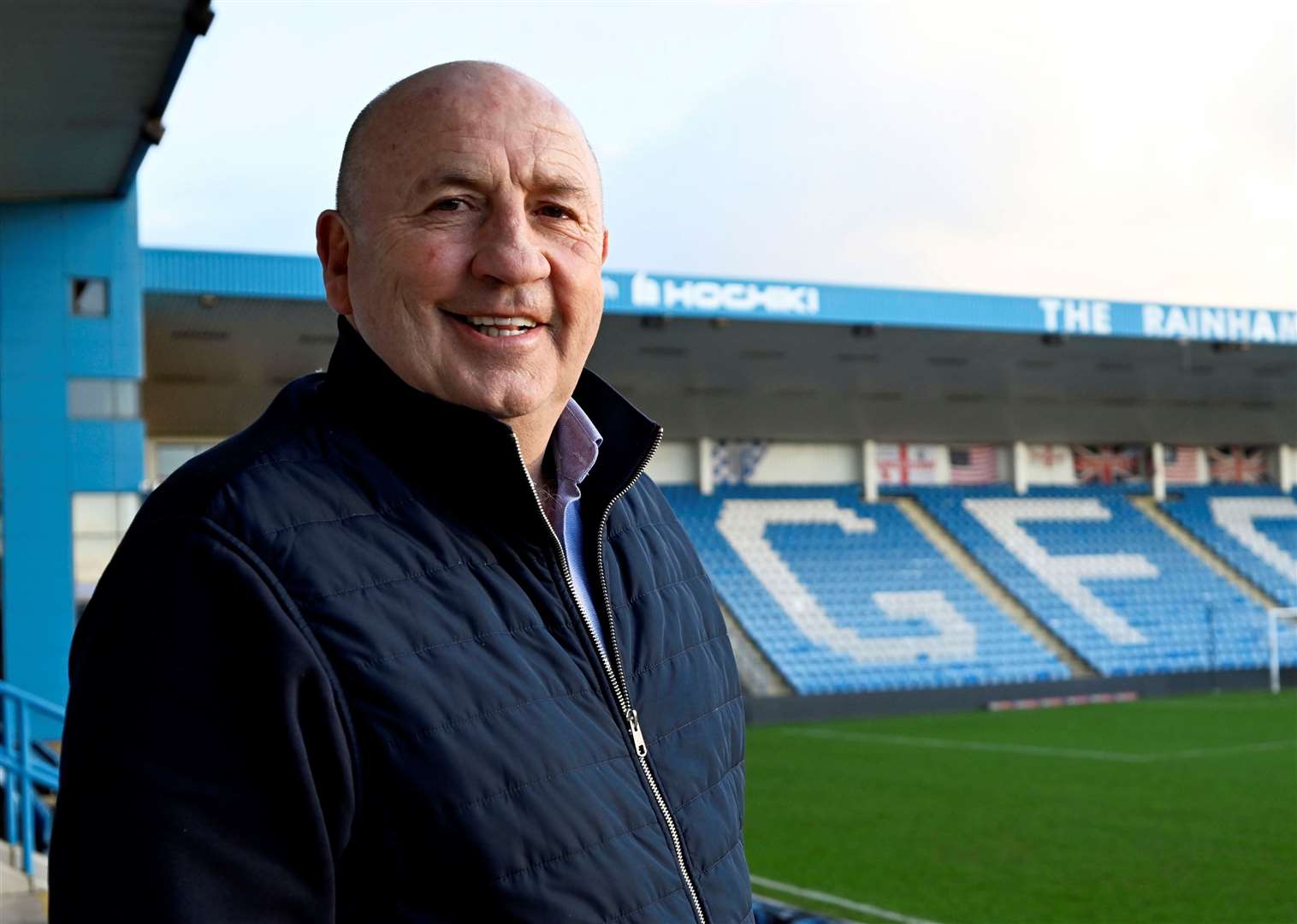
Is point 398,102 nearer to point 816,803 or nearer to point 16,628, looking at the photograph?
point 816,803

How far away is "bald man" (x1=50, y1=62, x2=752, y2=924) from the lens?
1.08 m

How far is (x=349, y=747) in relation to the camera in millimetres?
1151

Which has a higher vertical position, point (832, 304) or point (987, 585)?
point (832, 304)

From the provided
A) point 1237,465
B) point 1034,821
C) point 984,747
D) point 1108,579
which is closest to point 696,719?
point 1034,821

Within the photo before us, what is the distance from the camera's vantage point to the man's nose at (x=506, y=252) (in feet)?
4.46

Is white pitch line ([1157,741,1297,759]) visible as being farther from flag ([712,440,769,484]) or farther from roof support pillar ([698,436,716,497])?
flag ([712,440,769,484])

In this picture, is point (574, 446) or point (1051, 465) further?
point (1051, 465)

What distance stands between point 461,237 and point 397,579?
34 cm

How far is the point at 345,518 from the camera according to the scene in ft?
4.06

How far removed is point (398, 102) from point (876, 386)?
22952 millimetres

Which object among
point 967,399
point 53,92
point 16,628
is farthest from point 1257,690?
point 53,92

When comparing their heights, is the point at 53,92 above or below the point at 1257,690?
above

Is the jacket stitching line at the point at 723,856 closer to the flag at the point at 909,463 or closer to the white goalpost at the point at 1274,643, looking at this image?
the white goalpost at the point at 1274,643

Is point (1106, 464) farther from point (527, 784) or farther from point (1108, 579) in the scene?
point (527, 784)
